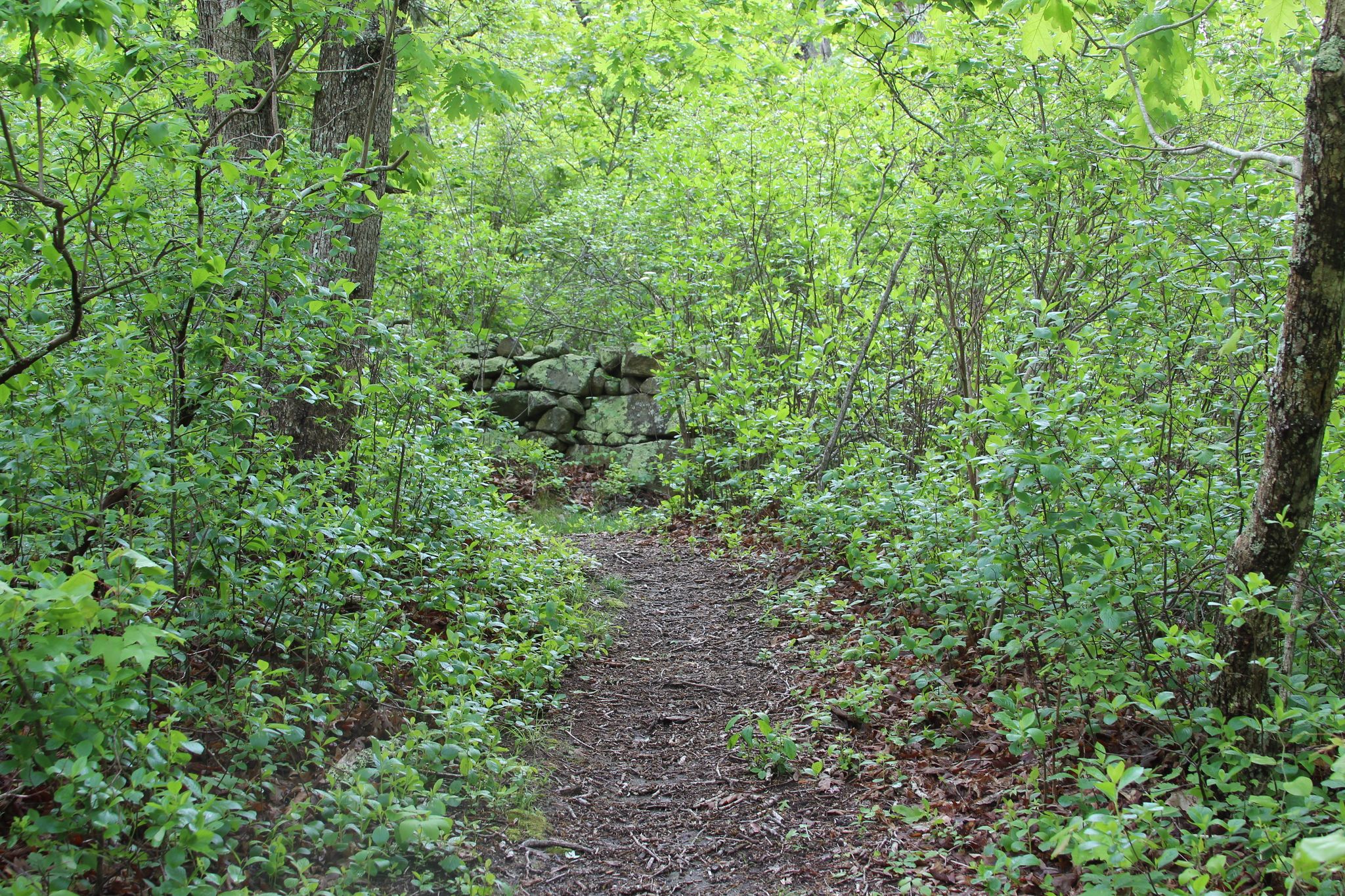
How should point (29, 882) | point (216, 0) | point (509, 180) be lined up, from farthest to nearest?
1. point (509, 180)
2. point (216, 0)
3. point (29, 882)

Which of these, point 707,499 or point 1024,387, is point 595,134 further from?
point 1024,387

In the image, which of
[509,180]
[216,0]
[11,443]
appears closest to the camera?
[11,443]

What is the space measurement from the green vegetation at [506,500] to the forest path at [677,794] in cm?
21

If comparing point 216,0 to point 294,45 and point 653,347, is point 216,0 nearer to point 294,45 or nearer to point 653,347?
point 294,45

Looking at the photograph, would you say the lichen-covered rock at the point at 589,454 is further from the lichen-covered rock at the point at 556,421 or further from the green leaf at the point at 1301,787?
the green leaf at the point at 1301,787

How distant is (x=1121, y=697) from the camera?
9.68 ft

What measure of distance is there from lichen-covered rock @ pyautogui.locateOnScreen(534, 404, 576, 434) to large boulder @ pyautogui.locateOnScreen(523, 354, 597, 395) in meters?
0.30

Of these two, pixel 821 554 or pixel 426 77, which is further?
pixel 821 554

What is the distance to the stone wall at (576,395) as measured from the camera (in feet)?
38.3

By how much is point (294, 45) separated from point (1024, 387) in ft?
13.2

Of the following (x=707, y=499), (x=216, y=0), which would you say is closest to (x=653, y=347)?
(x=707, y=499)

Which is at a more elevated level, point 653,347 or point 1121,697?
point 653,347

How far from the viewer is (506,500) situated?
6695 mm

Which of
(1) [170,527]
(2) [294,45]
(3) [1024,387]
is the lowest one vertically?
(1) [170,527]
